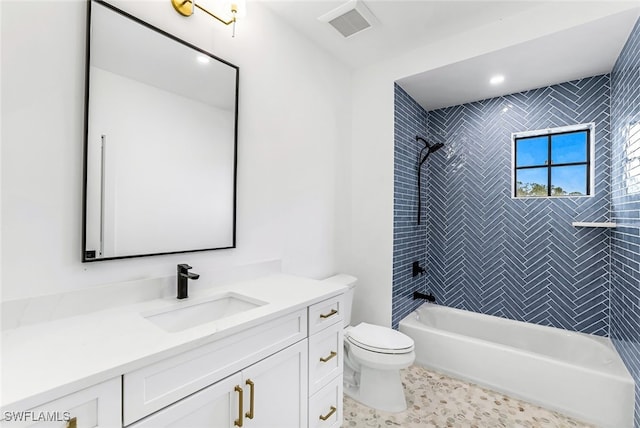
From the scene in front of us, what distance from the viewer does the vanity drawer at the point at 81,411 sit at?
0.68 metres

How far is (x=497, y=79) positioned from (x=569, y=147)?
35.3 inches

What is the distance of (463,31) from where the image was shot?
2.23 m

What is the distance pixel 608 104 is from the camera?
2.43m

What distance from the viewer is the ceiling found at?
1926mm

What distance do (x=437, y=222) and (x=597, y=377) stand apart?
1717 mm

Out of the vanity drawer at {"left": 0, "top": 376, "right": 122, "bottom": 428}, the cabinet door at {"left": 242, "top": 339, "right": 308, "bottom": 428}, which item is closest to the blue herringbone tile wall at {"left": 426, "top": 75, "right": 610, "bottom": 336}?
the cabinet door at {"left": 242, "top": 339, "right": 308, "bottom": 428}

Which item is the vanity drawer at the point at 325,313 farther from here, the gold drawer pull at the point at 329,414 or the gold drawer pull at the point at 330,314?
the gold drawer pull at the point at 329,414

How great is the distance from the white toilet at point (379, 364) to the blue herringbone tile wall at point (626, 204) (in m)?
1.30

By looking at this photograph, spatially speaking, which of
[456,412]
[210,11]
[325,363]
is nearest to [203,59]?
[210,11]

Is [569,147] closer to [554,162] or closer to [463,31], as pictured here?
[554,162]

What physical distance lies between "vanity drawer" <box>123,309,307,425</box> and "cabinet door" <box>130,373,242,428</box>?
2 cm

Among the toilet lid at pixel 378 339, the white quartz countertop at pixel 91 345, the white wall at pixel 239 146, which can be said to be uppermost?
the white wall at pixel 239 146

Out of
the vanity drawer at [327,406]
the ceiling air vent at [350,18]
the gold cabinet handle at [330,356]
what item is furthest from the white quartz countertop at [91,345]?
the ceiling air vent at [350,18]

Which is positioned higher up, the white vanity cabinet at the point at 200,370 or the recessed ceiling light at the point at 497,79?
the recessed ceiling light at the point at 497,79
